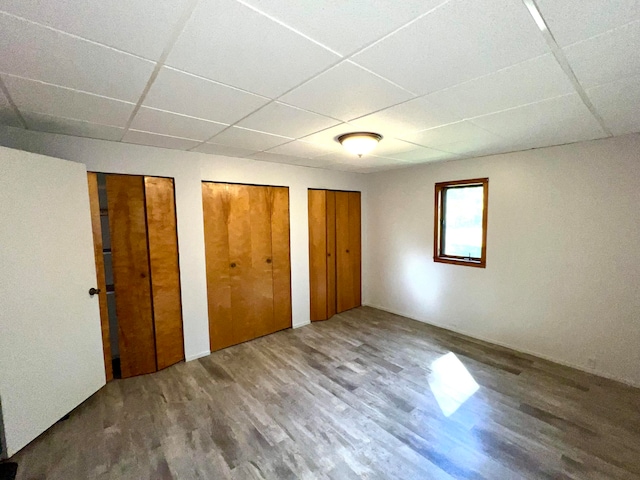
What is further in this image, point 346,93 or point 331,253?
point 331,253

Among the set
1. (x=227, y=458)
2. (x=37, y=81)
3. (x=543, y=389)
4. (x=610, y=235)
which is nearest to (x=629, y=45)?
(x=610, y=235)

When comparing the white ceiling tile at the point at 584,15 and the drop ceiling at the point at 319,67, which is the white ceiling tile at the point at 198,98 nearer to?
the drop ceiling at the point at 319,67

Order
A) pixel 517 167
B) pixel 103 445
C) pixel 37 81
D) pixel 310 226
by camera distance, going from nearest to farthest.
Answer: pixel 37 81 < pixel 103 445 < pixel 517 167 < pixel 310 226

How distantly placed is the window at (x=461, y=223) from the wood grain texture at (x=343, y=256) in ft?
4.73

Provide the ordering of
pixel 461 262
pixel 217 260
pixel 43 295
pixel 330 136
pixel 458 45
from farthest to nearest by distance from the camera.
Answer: pixel 461 262 < pixel 217 260 < pixel 330 136 < pixel 43 295 < pixel 458 45

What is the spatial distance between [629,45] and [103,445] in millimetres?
3901

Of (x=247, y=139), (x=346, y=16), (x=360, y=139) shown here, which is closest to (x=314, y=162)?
(x=247, y=139)

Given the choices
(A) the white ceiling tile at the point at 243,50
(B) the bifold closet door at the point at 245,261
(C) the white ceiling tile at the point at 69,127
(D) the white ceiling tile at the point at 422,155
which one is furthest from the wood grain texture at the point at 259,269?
(A) the white ceiling tile at the point at 243,50

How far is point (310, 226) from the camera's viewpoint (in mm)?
4383

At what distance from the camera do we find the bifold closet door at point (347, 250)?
15.7 ft

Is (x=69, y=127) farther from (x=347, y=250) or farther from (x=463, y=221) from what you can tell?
(x=463, y=221)

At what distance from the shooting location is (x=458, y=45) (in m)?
1.25

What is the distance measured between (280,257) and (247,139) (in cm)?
182

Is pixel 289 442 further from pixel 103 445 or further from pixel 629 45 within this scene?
pixel 629 45
